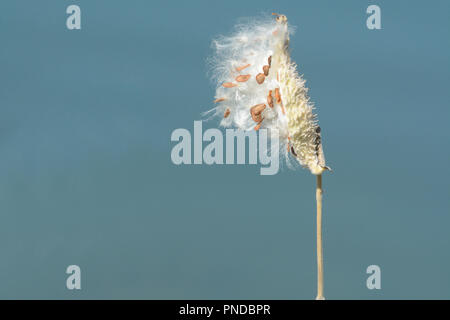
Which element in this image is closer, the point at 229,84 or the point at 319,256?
the point at 319,256

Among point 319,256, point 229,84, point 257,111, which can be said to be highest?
point 229,84

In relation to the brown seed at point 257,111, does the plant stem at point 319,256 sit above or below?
below

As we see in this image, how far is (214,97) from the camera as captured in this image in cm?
411

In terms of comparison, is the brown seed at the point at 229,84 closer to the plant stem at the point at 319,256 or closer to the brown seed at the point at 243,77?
the brown seed at the point at 243,77

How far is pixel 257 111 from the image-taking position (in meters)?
3.96

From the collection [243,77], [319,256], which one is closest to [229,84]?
[243,77]

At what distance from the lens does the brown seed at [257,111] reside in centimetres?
396

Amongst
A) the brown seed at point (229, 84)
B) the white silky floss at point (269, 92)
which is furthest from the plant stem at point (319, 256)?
the brown seed at point (229, 84)

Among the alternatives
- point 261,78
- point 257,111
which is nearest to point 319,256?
point 257,111

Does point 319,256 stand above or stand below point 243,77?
below

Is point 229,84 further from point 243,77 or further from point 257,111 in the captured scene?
point 257,111

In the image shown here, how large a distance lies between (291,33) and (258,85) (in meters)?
0.42

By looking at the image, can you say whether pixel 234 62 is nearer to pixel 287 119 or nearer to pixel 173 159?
pixel 287 119
